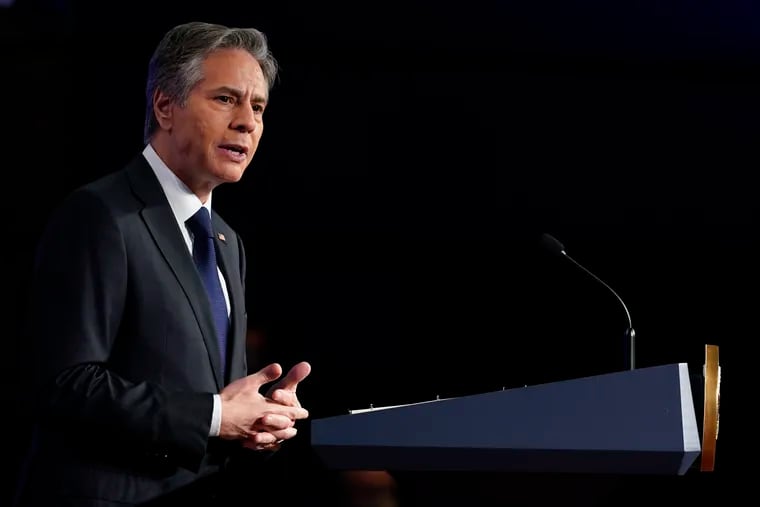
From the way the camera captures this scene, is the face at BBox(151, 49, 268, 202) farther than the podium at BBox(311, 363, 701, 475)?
Yes

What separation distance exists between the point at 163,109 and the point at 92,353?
496 mm

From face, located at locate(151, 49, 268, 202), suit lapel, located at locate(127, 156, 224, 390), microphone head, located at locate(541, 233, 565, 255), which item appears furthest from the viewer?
microphone head, located at locate(541, 233, 565, 255)

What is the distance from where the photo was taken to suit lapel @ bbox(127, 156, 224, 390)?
1.61 meters

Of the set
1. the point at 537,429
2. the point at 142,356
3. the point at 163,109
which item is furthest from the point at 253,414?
the point at 163,109

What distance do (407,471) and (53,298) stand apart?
23.6 inches

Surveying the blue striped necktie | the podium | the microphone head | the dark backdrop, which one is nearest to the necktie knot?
the blue striped necktie

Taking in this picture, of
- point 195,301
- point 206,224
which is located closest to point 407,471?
point 195,301

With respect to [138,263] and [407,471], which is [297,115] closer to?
[138,263]

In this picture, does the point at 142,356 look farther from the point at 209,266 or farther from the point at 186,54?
the point at 186,54

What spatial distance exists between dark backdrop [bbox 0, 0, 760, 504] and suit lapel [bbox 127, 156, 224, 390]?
1.60 metres

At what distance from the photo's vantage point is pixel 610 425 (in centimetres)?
145

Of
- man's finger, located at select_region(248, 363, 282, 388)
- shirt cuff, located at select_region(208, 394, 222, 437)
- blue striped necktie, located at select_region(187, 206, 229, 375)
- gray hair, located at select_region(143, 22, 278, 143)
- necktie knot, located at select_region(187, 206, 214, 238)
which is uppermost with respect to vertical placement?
gray hair, located at select_region(143, 22, 278, 143)

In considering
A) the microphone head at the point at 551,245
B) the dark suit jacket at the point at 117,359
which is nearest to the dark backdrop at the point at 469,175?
the microphone head at the point at 551,245

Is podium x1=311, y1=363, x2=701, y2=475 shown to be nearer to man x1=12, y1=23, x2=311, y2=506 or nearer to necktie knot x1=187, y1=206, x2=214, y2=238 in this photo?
man x1=12, y1=23, x2=311, y2=506
